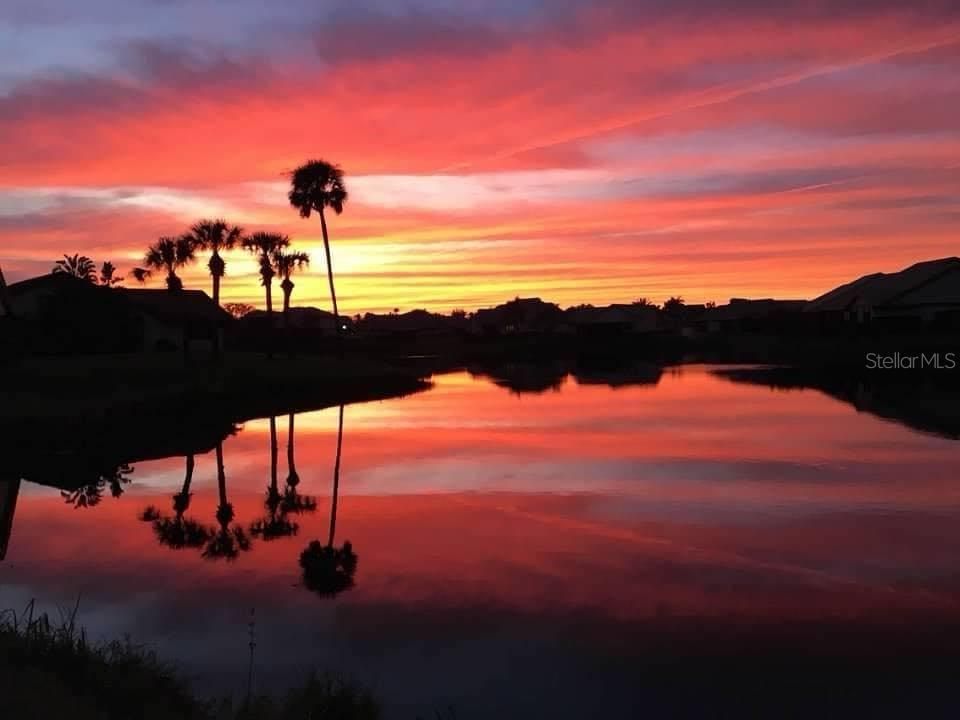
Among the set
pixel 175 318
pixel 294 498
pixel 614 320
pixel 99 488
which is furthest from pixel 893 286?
pixel 99 488

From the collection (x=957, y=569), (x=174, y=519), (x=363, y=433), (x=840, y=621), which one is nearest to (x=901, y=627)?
(x=840, y=621)

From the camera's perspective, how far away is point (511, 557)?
54.7 feet

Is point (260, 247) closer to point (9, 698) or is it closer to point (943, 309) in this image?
point (943, 309)

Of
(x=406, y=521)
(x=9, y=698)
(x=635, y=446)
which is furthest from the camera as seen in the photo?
(x=635, y=446)

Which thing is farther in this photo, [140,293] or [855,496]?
[140,293]

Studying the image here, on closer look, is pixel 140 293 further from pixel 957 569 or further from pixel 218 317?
pixel 957 569

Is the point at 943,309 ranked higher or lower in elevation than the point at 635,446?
higher

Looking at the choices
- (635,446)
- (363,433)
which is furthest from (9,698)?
(363,433)

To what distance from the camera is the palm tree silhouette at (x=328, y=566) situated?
49.4 feet

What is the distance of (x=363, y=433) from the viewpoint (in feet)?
121

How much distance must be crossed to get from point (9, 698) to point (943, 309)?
279ft

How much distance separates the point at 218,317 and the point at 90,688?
76927 mm

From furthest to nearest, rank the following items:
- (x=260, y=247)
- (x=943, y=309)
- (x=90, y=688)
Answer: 1. (x=260, y=247)
2. (x=943, y=309)
3. (x=90, y=688)

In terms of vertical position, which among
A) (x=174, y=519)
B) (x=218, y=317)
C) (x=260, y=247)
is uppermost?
(x=260, y=247)
